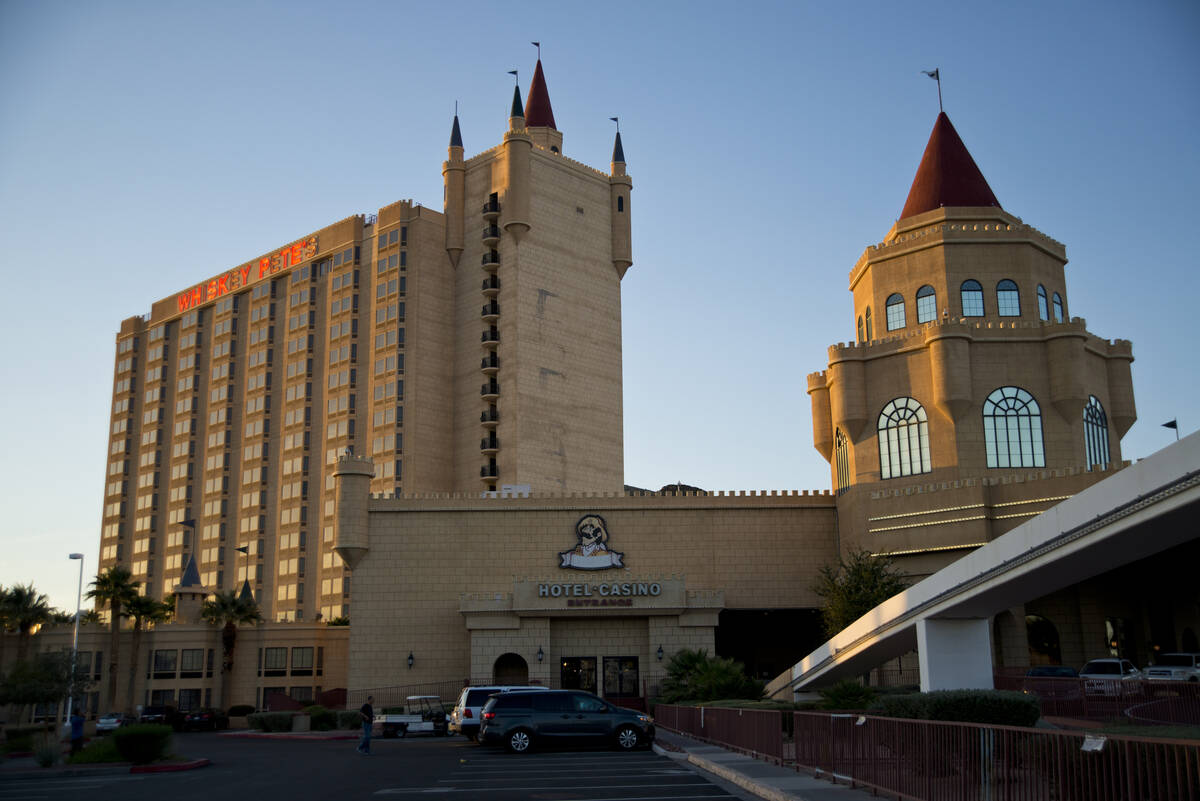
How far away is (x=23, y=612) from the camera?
184 feet

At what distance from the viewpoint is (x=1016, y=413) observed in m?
47.3

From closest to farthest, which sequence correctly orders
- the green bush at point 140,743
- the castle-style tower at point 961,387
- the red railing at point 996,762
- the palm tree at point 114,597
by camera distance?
the red railing at point 996,762, the green bush at point 140,743, the castle-style tower at point 961,387, the palm tree at point 114,597

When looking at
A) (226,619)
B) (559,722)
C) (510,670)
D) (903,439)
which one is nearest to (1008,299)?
(903,439)

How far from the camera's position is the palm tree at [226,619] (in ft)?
200

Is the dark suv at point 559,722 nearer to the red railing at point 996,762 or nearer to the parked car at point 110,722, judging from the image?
the red railing at point 996,762

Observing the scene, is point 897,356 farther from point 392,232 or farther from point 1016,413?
point 392,232

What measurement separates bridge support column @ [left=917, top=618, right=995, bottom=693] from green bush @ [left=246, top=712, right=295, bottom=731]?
3102 centimetres

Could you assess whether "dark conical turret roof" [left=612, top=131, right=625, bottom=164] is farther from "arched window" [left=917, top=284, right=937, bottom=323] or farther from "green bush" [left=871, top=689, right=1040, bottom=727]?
"green bush" [left=871, top=689, right=1040, bottom=727]

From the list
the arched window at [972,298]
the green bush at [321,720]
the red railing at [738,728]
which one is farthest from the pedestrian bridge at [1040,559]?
the green bush at [321,720]

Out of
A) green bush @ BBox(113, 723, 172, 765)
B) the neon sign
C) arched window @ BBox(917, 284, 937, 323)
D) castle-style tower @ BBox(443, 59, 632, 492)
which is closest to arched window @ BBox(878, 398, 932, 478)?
arched window @ BBox(917, 284, 937, 323)

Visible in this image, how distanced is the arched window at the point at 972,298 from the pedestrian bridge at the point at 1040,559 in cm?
2391

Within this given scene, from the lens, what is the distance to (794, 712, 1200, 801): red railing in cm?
1022

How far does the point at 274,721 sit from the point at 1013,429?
33797 millimetres

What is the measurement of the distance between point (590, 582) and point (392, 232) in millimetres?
54315
